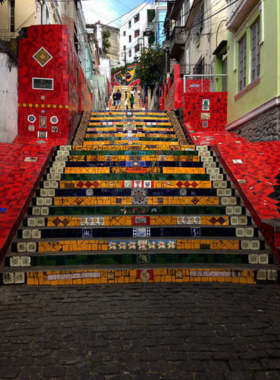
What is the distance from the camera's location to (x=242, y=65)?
9.57 meters

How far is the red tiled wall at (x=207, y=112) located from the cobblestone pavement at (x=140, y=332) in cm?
768

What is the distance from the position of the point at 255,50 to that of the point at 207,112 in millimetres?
2489

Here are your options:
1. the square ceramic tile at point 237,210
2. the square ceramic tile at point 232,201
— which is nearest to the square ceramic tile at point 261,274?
the square ceramic tile at point 237,210

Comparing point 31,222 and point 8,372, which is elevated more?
point 31,222

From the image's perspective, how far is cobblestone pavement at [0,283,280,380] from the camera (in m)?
2.15

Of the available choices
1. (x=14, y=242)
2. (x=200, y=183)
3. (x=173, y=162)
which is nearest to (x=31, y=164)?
(x=14, y=242)

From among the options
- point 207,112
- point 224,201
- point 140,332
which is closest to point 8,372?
point 140,332

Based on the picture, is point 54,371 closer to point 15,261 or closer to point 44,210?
point 15,261

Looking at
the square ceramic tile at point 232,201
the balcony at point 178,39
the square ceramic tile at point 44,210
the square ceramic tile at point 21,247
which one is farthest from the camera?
the balcony at point 178,39

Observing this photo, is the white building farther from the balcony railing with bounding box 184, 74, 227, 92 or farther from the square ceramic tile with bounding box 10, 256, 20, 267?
the square ceramic tile with bounding box 10, 256, 20, 267

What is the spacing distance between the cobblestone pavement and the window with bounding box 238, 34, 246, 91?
7.64m

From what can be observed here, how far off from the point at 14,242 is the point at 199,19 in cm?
1517

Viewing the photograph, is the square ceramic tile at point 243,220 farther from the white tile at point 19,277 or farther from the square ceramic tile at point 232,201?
the white tile at point 19,277

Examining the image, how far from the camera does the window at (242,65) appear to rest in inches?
371
